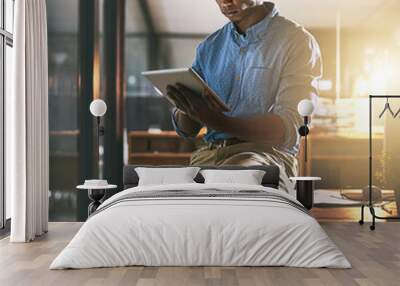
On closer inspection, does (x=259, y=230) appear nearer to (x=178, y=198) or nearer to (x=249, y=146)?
(x=178, y=198)

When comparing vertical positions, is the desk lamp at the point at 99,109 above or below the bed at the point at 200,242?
above

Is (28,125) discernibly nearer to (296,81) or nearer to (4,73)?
(4,73)

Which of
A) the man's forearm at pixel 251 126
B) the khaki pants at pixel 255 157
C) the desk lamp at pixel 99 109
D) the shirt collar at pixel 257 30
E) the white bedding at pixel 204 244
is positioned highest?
the shirt collar at pixel 257 30

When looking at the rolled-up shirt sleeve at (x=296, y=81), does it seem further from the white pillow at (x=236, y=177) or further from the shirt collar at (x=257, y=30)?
the white pillow at (x=236, y=177)

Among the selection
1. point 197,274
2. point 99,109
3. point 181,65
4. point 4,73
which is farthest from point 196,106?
point 197,274

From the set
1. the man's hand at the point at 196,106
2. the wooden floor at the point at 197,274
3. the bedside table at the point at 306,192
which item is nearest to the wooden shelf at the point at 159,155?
the man's hand at the point at 196,106

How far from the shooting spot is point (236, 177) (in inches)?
255

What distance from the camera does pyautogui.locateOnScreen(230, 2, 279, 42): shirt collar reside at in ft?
23.0

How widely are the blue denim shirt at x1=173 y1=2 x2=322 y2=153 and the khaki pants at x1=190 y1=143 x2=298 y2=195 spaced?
14cm

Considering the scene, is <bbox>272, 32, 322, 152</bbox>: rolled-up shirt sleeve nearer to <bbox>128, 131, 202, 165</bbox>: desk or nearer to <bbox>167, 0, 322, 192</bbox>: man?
<bbox>167, 0, 322, 192</bbox>: man

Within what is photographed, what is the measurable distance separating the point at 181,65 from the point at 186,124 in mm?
712

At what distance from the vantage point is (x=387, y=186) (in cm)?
729

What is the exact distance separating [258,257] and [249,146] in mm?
2645

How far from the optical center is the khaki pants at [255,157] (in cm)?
698
